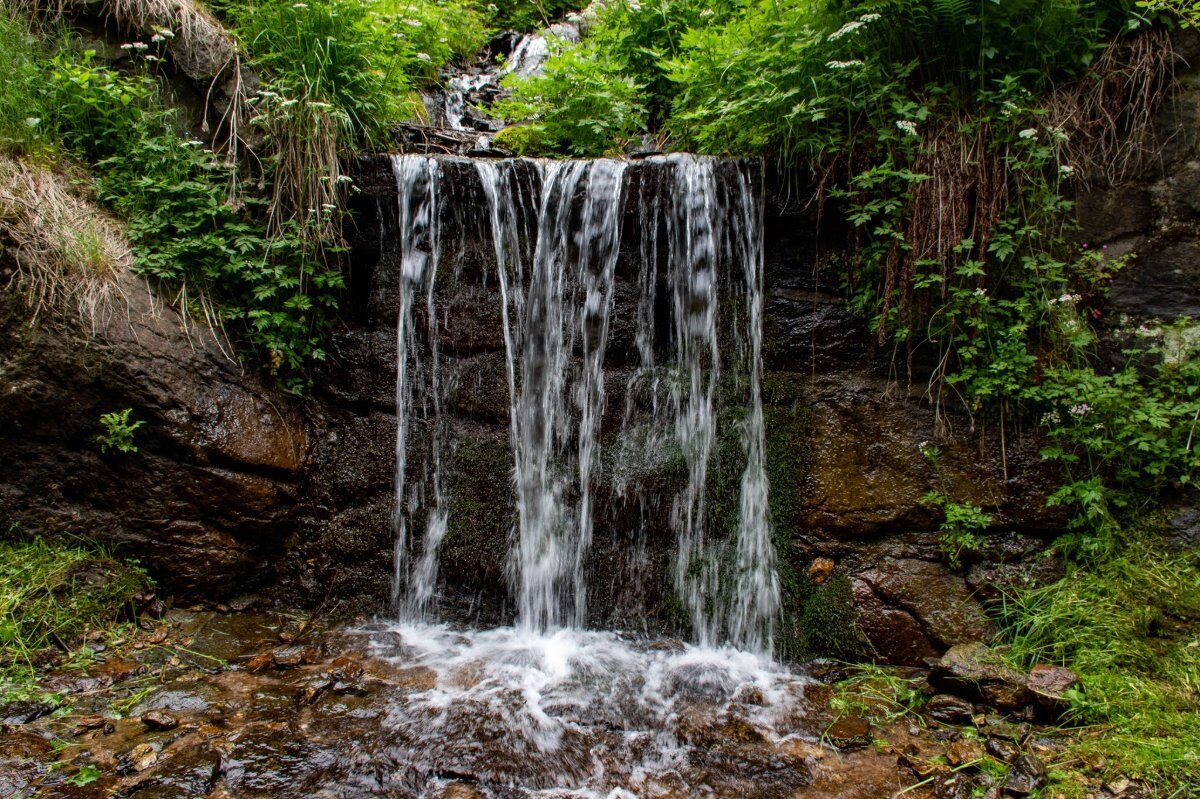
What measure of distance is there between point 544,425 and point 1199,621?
13.4 feet

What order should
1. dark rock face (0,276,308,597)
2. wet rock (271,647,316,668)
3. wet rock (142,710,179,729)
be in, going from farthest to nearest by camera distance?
1. dark rock face (0,276,308,597)
2. wet rock (271,647,316,668)
3. wet rock (142,710,179,729)

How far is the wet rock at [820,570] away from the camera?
13.5 feet

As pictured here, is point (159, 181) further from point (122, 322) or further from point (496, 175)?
point (496, 175)

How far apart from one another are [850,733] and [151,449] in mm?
4652

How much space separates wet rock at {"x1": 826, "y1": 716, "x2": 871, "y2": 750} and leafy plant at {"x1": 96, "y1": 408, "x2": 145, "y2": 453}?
4.59 meters

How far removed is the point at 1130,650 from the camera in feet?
10.6

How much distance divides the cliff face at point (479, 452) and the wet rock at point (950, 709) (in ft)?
1.76

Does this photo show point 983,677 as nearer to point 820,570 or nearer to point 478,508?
point 820,570

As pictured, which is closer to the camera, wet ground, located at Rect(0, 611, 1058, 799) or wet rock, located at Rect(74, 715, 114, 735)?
wet ground, located at Rect(0, 611, 1058, 799)

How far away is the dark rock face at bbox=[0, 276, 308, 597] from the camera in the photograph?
Answer: 3764 mm

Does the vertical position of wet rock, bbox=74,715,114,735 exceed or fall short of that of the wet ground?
it exceeds it

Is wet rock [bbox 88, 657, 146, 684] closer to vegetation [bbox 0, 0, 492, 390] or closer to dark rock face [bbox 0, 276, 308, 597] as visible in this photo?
dark rock face [bbox 0, 276, 308, 597]

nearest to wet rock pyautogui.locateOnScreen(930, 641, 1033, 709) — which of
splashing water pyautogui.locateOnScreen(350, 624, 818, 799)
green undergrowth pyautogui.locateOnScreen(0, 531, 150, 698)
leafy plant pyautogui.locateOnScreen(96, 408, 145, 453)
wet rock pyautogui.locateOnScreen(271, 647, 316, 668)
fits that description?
splashing water pyautogui.locateOnScreen(350, 624, 818, 799)

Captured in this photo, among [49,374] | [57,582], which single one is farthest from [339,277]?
[57,582]
